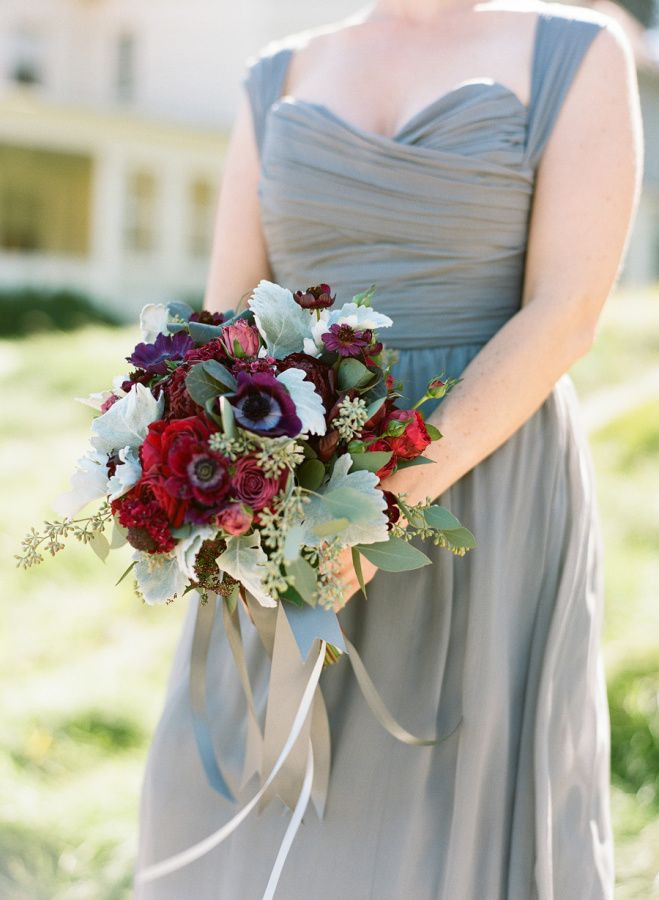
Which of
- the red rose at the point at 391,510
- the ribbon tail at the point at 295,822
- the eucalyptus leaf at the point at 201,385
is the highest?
the eucalyptus leaf at the point at 201,385

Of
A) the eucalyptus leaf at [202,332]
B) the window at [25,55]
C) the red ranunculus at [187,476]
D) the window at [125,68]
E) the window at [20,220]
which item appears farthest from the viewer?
the window at [20,220]

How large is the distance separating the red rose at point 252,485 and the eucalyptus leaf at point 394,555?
24 cm

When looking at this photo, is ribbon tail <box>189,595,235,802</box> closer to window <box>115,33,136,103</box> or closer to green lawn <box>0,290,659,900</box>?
green lawn <box>0,290,659,900</box>

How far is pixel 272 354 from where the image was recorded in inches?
70.1

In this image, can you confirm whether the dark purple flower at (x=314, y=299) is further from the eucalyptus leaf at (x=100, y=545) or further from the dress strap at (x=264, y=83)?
the dress strap at (x=264, y=83)

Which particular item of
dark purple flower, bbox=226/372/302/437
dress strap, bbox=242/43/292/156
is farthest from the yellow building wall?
dark purple flower, bbox=226/372/302/437

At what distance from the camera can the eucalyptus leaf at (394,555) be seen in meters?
1.69

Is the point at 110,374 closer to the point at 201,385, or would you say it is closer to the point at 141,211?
the point at 201,385

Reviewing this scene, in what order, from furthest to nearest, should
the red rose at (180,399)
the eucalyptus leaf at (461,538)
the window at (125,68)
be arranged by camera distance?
1. the window at (125,68)
2. the eucalyptus leaf at (461,538)
3. the red rose at (180,399)

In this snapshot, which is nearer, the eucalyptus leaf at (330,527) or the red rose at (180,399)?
the eucalyptus leaf at (330,527)

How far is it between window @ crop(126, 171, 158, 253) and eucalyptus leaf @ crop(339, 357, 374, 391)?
1976 cm

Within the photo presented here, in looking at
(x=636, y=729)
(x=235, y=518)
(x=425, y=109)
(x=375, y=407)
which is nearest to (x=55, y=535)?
(x=235, y=518)

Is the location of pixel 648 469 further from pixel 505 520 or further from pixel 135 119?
pixel 135 119

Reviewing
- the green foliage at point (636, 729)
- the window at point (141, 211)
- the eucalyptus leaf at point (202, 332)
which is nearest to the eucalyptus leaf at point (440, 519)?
the eucalyptus leaf at point (202, 332)
